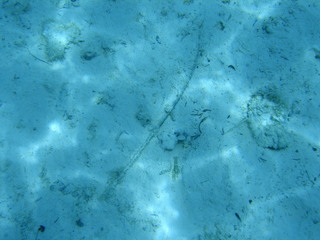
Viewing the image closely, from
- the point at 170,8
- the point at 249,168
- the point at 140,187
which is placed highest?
the point at 170,8

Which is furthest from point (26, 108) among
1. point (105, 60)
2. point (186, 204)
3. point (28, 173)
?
point (186, 204)

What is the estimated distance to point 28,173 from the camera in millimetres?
2725

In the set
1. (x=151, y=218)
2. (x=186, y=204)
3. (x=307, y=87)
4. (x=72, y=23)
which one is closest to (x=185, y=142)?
(x=186, y=204)

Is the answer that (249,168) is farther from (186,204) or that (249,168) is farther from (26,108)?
(26,108)

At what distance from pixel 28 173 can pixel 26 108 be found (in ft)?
2.73

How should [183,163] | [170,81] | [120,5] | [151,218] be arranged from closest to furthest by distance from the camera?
1. [151,218]
2. [183,163]
3. [170,81]
4. [120,5]

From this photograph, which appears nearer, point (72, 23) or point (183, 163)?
point (183, 163)

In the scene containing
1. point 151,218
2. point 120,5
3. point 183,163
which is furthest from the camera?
point 120,5

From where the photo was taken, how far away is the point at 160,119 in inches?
118

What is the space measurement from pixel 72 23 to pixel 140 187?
99.6 inches

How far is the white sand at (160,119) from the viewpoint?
2.68 meters

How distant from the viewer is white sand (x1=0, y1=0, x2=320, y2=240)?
8.80ft

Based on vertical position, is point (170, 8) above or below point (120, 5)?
above

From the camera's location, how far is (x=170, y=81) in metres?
3.15
